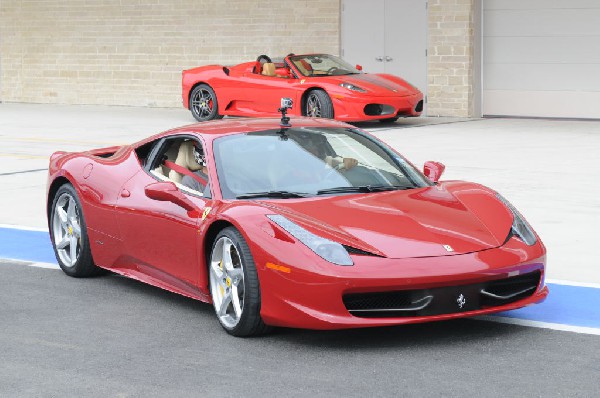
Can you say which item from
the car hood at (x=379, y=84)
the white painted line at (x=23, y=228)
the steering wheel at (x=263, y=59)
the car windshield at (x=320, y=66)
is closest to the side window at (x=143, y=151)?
the white painted line at (x=23, y=228)

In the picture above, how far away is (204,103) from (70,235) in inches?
585

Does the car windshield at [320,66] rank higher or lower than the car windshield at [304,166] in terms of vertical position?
lower

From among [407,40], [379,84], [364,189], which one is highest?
[407,40]

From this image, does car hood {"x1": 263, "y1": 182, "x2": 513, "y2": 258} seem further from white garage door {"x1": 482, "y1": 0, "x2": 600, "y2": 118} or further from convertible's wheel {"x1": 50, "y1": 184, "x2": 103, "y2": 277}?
white garage door {"x1": 482, "y1": 0, "x2": 600, "y2": 118}

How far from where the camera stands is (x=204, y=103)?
23453 mm

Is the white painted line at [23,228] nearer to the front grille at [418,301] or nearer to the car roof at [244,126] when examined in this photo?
the car roof at [244,126]

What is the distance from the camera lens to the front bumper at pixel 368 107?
68.8 ft

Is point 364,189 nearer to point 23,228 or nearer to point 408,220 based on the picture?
point 408,220

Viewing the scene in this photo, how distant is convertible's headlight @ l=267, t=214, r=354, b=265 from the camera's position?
21.1 feet

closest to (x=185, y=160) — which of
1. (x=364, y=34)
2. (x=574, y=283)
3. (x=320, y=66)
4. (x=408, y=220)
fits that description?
(x=408, y=220)

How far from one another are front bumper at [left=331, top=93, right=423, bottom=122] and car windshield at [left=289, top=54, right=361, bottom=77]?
880 mm

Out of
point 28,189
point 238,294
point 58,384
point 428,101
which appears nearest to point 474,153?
point 28,189

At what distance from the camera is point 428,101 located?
81.0ft

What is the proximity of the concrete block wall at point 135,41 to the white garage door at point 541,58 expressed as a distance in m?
3.46
